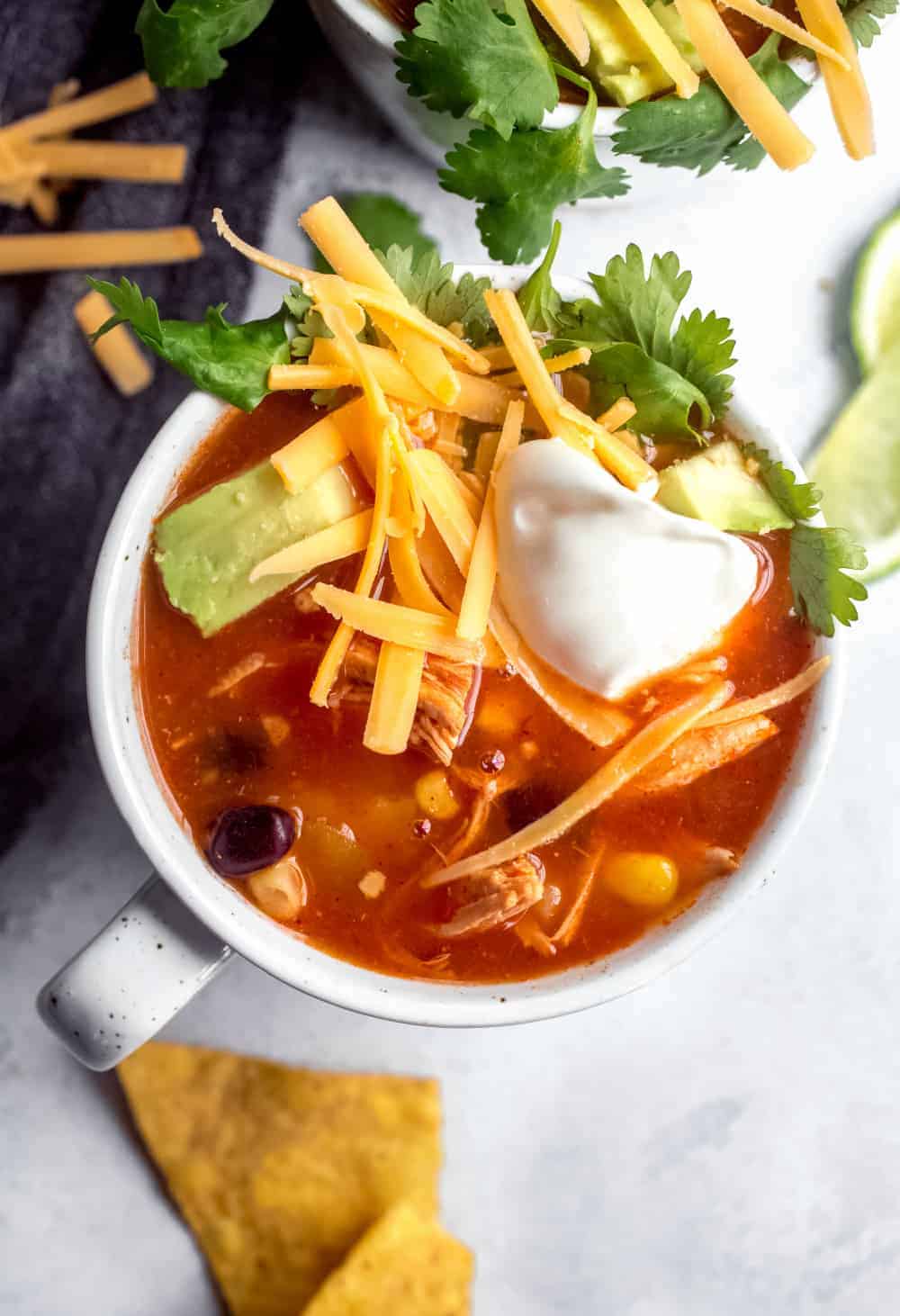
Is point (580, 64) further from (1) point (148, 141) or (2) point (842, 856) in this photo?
(2) point (842, 856)

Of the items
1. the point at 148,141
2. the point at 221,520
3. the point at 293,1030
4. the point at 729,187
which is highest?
the point at 148,141

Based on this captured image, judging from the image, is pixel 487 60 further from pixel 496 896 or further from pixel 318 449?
pixel 496 896

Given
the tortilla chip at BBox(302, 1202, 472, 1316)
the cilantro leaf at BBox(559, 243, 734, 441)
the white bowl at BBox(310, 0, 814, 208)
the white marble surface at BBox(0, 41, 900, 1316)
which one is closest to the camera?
the cilantro leaf at BBox(559, 243, 734, 441)

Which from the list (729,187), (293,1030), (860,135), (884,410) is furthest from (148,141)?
(293,1030)

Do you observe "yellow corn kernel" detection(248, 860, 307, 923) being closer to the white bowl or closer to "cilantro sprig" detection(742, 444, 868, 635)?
"cilantro sprig" detection(742, 444, 868, 635)

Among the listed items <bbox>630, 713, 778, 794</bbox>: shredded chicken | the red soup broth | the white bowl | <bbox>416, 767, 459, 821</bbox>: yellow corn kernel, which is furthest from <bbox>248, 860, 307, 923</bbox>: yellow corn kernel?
the white bowl

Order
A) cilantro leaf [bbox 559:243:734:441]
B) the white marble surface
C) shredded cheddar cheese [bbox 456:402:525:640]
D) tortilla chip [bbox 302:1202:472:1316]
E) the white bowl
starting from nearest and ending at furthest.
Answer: shredded cheddar cheese [bbox 456:402:525:640]
cilantro leaf [bbox 559:243:734:441]
the white bowl
tortilla chip [bbox 302:1202:472:1316]
the white marble surface

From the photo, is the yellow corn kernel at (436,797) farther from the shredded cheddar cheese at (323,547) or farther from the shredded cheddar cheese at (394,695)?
the shredded cheddar cheese at (323,547)
